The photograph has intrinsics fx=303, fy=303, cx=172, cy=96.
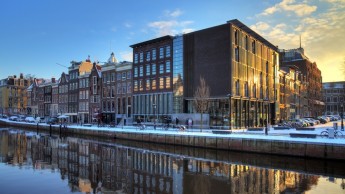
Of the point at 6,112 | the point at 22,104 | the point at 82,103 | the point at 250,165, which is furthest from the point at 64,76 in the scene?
the point at 250,165

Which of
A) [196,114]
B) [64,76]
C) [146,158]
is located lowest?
[146,158]

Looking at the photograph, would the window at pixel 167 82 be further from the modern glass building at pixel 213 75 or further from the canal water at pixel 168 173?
the canal water at pixel 168 173

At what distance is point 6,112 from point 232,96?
458ft

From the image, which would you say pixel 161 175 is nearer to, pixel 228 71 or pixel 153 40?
pixel 228 71

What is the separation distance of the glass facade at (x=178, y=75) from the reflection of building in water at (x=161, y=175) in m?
27.7

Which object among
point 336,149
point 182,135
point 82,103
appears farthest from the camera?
point 82,103

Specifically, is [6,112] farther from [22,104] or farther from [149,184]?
[149,184]

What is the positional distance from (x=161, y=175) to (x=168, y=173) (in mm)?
920

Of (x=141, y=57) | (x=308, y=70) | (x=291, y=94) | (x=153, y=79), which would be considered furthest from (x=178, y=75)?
(x=308, y=70)

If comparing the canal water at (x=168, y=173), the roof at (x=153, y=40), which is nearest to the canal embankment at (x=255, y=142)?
the canal water at (x=168, y=173)

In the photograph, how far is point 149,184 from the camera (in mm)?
21500

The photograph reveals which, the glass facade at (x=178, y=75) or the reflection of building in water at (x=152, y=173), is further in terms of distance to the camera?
the glass facade at (x=178, y=75)

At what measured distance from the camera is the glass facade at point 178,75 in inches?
2479

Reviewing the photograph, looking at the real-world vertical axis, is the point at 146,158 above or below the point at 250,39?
below
